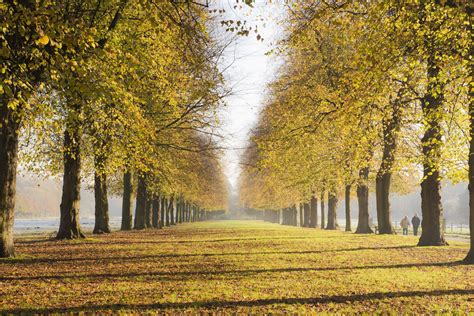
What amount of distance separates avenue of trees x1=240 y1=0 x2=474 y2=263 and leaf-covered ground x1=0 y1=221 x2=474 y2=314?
3.48 m

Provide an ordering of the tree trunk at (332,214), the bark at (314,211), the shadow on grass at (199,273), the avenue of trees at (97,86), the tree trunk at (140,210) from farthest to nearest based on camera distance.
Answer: the bark at (314,211) < the tree trunk at (332,214) < the tree trunk at (140,210) < the shadow on grass at (199,273) < the avenue of trees at (97,86)

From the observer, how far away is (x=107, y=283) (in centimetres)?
896

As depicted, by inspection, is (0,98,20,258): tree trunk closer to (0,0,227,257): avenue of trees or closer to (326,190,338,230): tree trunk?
(0,0,227,257): avenue of trees

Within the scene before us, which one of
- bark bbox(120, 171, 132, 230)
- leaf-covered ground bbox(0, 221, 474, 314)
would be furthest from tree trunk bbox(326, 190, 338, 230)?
leaf-covered ground bbox(0, 221, 474, 314)

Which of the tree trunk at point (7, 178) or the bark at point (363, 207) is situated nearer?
the tree trunk at point (7, 178)

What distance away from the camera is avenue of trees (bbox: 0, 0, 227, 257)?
8328 millimetres

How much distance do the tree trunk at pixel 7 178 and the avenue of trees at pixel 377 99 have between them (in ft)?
26.9

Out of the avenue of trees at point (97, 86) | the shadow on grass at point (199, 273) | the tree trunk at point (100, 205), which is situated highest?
the avenue of trees at point (97, 86)

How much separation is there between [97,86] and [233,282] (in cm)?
543

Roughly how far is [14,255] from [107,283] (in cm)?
510

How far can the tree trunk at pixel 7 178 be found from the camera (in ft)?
39.1

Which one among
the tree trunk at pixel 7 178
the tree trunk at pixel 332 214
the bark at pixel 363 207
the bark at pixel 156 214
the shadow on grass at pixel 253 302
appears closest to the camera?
the shadow on grass at pixel 253 302

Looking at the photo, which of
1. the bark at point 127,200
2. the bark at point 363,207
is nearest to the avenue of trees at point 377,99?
the bark at point 363,207

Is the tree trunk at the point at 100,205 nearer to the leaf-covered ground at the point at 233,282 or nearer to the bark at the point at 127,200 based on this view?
the bark at the point at 127,200
